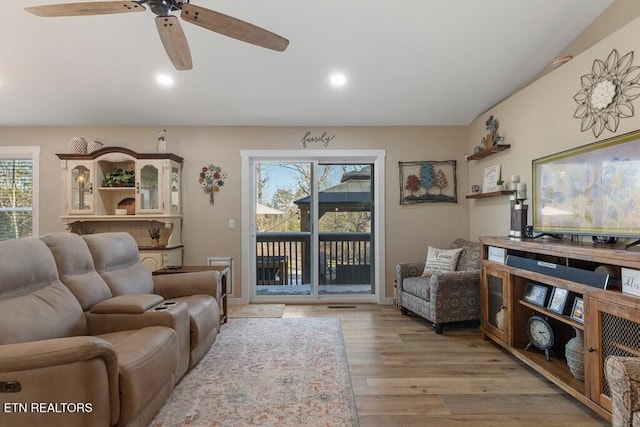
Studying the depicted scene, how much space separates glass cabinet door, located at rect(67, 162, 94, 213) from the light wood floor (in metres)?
3.47

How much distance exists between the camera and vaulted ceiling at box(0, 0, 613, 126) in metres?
2.80

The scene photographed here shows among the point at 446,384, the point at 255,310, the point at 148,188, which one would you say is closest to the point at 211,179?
A: the point at 148,188

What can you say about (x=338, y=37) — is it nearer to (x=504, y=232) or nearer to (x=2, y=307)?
(x=504, y=232)

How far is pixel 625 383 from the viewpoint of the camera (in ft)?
4.33

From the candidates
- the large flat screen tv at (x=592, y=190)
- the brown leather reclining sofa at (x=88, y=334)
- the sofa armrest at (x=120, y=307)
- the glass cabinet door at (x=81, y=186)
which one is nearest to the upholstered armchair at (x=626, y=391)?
the large flat screen tv at (x=592, y=190)

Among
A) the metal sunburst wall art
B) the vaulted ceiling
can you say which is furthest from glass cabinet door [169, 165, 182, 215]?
the metal sunburst wall art

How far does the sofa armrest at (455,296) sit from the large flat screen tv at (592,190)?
0.81m

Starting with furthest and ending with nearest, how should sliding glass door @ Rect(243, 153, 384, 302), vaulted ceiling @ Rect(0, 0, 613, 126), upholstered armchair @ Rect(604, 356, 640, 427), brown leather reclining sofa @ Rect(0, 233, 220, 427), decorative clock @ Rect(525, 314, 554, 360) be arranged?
sliding glass door @ Rect(243, 153, 384, 302) → vaulted ceiling @ Rect(0, 0, 613, 126) → decorative clock @ Rect(525, 314, 554, 360) → brown leather reclining sofa @ Rect(0, 233, 220, 427) → upholstered armchair @ Rect(604, 356, 640, 427)

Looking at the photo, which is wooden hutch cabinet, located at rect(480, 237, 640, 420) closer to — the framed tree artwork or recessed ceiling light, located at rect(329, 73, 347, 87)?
the framed tree artwork

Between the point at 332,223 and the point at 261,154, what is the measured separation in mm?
1354

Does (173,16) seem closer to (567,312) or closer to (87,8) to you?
(87,8)

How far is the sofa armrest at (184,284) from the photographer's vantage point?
311cm

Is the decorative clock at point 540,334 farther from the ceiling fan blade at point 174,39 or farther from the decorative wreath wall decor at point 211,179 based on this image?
the decorative wreath wall decor at point 211,179

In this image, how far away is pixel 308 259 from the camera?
4750 mm
